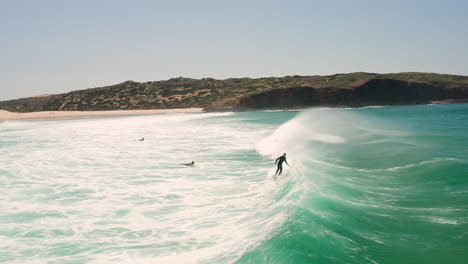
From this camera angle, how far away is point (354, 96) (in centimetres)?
8381

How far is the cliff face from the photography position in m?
83.1

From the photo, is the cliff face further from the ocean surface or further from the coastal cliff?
the ocean surface

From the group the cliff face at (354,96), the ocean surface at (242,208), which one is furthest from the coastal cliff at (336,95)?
the ocean surface at (242,208)

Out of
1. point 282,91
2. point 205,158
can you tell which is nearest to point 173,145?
point 205,158

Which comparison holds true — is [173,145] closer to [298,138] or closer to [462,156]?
[298,138]

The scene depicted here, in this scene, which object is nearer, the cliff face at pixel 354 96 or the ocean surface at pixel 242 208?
the ocean surface at pixel 242 208

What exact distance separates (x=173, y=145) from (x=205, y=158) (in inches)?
282

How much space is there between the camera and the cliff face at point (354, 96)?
273 feet

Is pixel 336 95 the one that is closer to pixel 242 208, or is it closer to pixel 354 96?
pixel 354 96

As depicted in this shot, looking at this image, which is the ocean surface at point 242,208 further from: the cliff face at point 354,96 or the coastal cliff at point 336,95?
the coastal cliff at point 336,95

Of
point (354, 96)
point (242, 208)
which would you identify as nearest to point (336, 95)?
point (354, 96)

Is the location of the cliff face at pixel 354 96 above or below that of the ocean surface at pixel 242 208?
above

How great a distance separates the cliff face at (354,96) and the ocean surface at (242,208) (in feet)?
202

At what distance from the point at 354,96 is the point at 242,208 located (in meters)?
78.7
